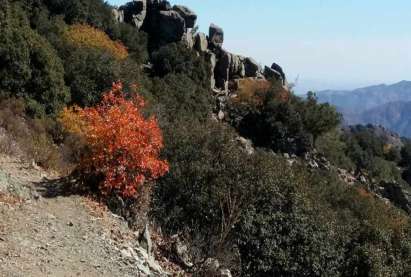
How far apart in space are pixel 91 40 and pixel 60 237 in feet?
120

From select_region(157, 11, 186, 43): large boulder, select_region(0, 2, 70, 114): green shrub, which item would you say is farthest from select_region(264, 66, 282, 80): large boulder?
select_region(0, 2, 70, 114): green shrub

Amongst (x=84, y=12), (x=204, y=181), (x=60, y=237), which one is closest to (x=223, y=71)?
(x=84, y=12)

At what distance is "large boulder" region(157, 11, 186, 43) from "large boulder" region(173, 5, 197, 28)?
1.21 m

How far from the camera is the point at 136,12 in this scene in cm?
6900

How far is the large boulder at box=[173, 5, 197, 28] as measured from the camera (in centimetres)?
6762

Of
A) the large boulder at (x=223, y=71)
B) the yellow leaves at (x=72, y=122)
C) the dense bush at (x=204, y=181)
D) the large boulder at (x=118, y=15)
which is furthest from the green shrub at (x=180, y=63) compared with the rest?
the dense bush at (x=204, y=181)

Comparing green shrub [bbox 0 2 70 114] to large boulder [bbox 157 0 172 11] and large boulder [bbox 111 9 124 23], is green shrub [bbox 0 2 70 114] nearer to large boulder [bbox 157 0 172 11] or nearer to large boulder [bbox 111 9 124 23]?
large boulder [bbox 111 9 124 23]

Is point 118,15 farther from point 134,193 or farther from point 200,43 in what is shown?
point 134,193

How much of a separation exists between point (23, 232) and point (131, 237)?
11.6 ft

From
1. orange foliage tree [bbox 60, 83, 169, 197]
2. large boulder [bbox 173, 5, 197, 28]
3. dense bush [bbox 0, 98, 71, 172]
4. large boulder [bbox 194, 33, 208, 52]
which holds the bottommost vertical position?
dense bush [bbox 0, 98, 71, 172]

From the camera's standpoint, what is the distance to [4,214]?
13.7 meters

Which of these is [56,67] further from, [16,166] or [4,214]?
[4,214]

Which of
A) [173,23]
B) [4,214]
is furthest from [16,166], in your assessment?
[173,23]

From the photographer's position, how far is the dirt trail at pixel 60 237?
1224 centimetres
